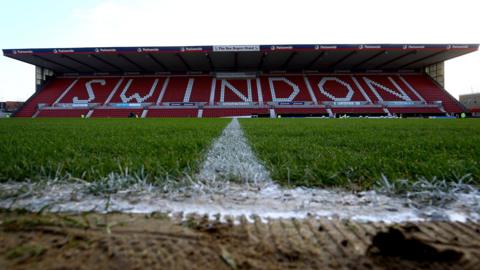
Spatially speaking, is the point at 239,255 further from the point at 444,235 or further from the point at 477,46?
the point at 477,46

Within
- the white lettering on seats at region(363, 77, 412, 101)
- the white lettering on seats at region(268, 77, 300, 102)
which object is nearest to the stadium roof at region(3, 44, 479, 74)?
the white lettering on seats at region(268, 77, 300, 102)

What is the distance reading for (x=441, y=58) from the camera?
90.3 ft

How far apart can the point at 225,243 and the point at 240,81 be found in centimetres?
3027

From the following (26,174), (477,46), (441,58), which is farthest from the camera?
(441,58)

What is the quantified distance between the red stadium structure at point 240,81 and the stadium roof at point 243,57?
0.27 ft

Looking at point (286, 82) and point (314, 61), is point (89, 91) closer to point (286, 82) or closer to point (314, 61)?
point (286, 82)

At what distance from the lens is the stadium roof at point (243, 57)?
78.3ft

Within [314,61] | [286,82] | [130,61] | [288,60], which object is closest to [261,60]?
[288,60]

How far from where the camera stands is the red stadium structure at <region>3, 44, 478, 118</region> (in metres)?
24.7

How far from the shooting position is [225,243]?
80 cm

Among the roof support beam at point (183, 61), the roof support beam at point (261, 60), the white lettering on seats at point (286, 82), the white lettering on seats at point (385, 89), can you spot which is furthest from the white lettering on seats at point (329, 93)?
the roof support beam at point (183, 61)

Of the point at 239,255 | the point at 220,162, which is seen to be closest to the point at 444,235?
the point at 239,255

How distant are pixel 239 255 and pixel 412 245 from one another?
1.47 ft

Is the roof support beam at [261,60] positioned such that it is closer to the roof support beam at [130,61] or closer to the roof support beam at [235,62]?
the roof support beam at [235,62]
